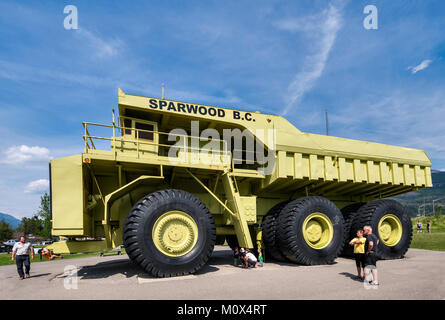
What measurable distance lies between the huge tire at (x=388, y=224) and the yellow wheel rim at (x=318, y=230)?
1.74m

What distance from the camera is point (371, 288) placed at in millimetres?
5715

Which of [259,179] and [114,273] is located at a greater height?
[259,179]

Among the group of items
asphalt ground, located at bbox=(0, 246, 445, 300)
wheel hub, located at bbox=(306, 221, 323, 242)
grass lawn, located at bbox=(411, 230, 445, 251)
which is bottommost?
grass lawn, located at bbox=(411, 230, 445, 251)

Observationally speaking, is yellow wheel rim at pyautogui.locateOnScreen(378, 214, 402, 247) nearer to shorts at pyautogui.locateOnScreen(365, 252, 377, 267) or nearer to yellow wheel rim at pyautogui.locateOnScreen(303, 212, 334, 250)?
yellow wheel rim at pyautogui.locateOnScreen(303, 212, 334, 250)

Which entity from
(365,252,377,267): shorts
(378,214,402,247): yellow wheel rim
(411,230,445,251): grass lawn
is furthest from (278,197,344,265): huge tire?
(411,230,445,251): grass lawn

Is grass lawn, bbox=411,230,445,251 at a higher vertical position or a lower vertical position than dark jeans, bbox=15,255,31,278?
lower

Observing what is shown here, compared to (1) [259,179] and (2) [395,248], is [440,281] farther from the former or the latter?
(1) [259,179]

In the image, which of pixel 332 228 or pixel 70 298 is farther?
pixel 332 228

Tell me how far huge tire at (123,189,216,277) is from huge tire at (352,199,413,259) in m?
5.86

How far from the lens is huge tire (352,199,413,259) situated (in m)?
9.79

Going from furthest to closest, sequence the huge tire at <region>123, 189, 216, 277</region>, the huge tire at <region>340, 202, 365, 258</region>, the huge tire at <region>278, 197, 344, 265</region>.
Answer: the huge tire at <region>340, 202, 365, 258</region>, the huge tire at <region>278, 197, 344, 265</region>, the huge tire at <region>123, 189, 216, 277</region>

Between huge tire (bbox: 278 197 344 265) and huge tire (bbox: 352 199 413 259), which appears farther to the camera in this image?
huge tire (bbox: 352 199 413 259)
